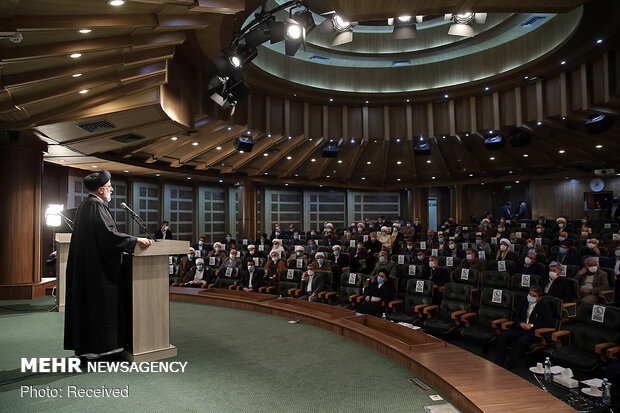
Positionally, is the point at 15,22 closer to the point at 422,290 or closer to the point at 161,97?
the point at 161,97

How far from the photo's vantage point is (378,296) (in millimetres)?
6348

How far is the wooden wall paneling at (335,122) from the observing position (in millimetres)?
12168

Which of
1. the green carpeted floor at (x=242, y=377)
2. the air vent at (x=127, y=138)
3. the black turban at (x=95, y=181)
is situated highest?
the air vent at (x=127, y=138)

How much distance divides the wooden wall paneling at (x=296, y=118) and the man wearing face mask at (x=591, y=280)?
7.84 meters

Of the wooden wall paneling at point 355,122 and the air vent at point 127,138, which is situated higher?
the wooden wall paneling at point 355,122

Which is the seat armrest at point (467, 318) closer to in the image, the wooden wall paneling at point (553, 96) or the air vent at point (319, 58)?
the wooden wall paneling at point (553, 96)

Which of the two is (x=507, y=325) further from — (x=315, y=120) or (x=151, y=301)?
(x=315, y=120)

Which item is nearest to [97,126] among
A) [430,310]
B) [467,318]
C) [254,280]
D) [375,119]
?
[254,280]

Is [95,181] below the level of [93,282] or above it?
above

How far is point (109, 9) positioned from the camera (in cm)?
378

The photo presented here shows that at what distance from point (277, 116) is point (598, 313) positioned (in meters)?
8.84

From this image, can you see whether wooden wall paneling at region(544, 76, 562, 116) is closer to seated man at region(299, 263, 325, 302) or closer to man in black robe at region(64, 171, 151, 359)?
seated man at region(299, 263, 325, 302)

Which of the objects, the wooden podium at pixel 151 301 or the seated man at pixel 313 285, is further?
the seated man at pixel 313 285

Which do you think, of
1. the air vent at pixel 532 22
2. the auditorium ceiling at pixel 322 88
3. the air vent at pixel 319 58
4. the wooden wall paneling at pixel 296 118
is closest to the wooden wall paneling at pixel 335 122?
the auditorium ceiling at pixel 322 88
